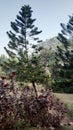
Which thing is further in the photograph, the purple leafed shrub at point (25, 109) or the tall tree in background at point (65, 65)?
the tall tree in background at point (65, 65)

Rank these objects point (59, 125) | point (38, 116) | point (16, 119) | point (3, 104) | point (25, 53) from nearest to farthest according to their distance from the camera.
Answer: point (3, 104) < point (16, 119) < point (38, 116) < point (59, 125) < point (25, 53)

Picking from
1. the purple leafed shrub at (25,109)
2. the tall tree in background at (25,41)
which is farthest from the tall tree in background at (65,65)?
the purple leafed shrub at (25,109)

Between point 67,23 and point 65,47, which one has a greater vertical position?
point 67,23

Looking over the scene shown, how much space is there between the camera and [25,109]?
19.9ft

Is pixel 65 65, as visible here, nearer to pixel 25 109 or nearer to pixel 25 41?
pixel 25 41

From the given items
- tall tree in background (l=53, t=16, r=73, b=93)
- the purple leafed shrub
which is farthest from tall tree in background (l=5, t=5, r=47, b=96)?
the purple leafed shrub

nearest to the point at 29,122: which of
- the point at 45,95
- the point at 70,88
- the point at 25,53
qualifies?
the point at 45,95

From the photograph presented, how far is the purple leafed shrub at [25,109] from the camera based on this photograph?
5637 mm

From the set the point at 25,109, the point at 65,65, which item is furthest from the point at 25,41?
the point at 25,109

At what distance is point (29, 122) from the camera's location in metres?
6.32

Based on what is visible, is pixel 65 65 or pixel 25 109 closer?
pixel 25 109

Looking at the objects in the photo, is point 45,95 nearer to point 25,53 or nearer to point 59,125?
point 59,125

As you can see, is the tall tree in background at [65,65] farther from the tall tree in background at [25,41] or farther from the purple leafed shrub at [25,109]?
the purple leafed shrub at [25,109]

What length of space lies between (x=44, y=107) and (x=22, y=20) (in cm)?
3482
